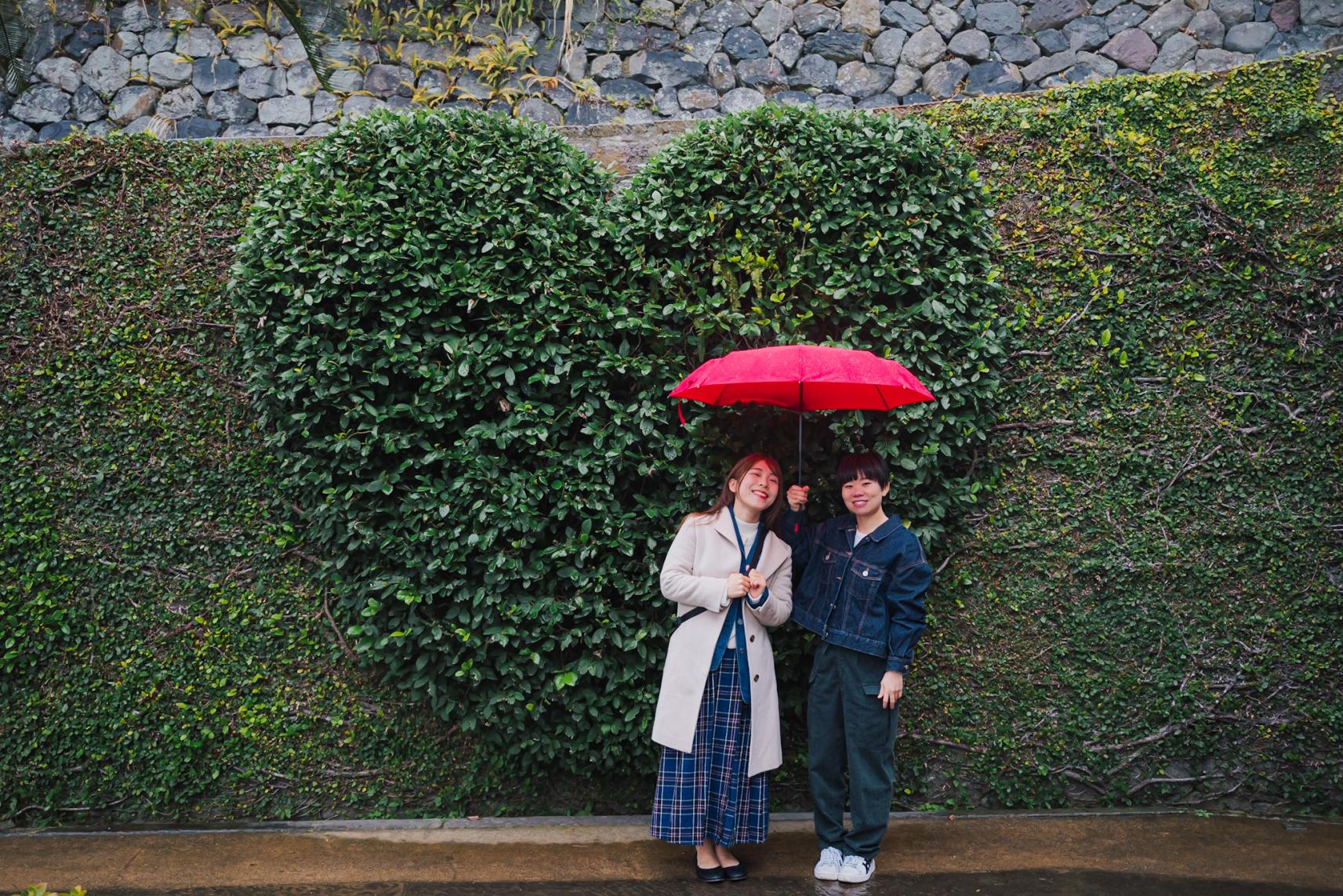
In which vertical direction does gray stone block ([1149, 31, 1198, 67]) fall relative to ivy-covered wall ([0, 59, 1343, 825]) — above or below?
above

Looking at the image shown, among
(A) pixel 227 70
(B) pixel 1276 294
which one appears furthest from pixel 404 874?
(A) pixel 227 70

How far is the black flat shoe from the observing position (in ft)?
11.8

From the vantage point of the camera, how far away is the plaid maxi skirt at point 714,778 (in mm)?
3516

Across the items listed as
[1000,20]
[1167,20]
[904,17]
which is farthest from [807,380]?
[1167,20]

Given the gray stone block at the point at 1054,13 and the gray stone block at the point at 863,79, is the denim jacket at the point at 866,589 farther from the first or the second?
the gray stone block at the point at 1054,13

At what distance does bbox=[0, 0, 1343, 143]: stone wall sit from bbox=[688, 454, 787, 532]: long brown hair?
3.23m

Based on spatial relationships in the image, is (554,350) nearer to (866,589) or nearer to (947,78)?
(866,589)

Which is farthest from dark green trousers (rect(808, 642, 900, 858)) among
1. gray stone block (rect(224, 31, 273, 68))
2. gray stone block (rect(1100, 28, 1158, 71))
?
gray stone block (rect(224, 31, 273, 68))

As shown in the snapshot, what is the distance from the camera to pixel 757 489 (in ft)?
11.7

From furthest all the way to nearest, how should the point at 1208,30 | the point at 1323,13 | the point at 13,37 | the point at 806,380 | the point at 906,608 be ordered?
1. the point at 1208,30
2. the point at 1323,13
3. the point at 13,37
4. the point at 906,608
5. the point at 806,380

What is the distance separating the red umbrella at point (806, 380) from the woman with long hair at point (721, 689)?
0.93ft

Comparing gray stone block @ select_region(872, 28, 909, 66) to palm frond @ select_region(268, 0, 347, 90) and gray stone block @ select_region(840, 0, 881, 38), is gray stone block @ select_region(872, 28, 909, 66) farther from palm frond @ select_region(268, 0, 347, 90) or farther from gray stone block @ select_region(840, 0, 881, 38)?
palm frond @ select_region(268, 0, 347, 90)

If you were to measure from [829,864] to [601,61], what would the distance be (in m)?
5.09

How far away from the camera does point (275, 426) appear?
168 inches
